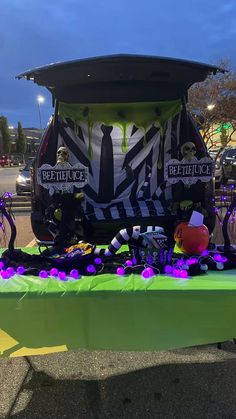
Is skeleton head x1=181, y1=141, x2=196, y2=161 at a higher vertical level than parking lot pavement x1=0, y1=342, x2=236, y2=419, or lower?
higher

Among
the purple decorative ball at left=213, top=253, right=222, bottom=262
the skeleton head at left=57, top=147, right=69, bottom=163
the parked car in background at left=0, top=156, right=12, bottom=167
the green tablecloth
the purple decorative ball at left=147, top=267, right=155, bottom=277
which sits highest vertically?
the parked car in background at left=0, top=156, right=12, bottom=167

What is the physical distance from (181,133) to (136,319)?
9.91 ft

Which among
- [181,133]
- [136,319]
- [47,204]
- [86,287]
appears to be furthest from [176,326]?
[181,133]

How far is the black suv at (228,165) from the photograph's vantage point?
14.3 meters

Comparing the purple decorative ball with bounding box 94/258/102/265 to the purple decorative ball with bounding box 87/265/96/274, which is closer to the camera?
the purple decorative ball with bounding box 87/265/96/274

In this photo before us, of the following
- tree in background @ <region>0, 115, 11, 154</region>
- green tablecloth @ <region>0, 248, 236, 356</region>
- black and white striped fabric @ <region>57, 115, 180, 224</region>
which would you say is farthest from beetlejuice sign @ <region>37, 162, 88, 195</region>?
tree in background @ <region>0, 115, 11, 154</region>

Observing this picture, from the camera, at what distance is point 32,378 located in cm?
315

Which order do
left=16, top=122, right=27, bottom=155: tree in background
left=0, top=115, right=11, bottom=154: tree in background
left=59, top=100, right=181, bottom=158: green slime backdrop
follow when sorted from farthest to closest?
1. left=16, top=122, right=27, bottom=155: tree in background
2. left=0, top=115, right=11, bottom=154: tree in background
3. left=59, top=100, right=181, bottom=158: green slime backdrop

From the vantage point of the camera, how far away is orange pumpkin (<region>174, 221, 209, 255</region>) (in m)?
3.06

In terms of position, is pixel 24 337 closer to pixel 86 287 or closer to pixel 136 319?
pixel 86 287

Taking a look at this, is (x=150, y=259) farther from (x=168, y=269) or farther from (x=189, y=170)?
(x=189, y=170)

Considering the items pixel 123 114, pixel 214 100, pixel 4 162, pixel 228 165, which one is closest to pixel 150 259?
pixel 123 114

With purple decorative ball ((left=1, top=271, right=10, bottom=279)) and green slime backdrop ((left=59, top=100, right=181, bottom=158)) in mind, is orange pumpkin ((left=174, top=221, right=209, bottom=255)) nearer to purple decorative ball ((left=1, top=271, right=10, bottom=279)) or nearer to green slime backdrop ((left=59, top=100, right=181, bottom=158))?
purple decorative ball ((left=1, top=271, right=10, bottom=279))

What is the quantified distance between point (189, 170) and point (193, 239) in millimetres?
1492
